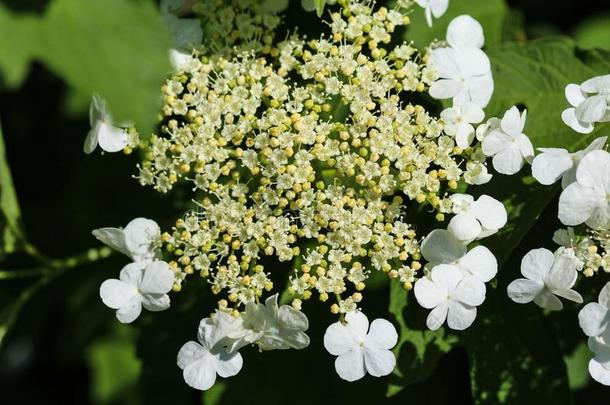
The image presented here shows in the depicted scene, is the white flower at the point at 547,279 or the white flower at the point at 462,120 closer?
the white flower at the point at 547,279

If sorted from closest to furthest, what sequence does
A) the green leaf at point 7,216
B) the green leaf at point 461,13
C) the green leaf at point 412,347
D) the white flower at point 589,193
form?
the white flower at point 589,193, the green leaf at point 412,347, the green leaf at point 461,13, the green leaf at point 7,216

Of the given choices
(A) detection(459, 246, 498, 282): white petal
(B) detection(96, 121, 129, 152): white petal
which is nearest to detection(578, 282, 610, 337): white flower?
(A) detection(459, 246, 498, 282): white petal

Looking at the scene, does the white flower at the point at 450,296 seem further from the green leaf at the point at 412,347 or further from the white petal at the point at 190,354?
the white petal at the point at 190,354

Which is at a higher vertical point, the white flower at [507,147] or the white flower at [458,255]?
the white flower at [507,147]

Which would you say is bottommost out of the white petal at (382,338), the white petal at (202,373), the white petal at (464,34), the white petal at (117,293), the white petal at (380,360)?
the white petal at (202,373)

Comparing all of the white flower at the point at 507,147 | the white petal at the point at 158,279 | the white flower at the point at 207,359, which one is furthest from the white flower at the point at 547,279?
the white petal at the point at 158,279

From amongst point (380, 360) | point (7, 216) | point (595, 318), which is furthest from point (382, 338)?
point (7, 216)

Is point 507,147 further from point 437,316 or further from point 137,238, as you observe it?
point 137,238
